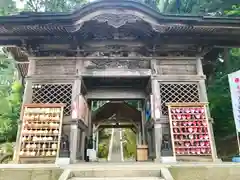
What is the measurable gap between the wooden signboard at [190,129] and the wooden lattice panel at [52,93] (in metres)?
3.32

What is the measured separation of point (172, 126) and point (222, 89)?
4272mm

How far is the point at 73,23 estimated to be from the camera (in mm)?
6070

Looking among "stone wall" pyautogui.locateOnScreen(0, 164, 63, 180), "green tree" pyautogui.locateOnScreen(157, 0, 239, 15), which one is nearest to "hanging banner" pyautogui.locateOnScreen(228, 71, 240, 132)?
"stone wall" pyautogui.locateOnScreen(0, 164, 63, 180)

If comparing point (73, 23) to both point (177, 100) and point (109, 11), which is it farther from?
point (177, 100)

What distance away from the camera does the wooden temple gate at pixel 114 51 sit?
19.8 feet

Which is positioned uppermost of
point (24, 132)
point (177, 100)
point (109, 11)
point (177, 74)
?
point (109, 11)

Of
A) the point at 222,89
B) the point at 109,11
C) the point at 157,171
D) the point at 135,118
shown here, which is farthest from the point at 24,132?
the point at 222,89

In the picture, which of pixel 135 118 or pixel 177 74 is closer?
pixel 177 74

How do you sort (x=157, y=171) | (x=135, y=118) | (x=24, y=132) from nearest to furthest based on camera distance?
(x=157, y=171)
(x=24, y=132)
(x=135, y=118)

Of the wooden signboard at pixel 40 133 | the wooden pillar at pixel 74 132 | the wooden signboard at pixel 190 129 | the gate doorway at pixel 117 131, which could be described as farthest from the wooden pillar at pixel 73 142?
the gate doorway at pixel 117 131

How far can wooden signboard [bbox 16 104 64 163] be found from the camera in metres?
5.60

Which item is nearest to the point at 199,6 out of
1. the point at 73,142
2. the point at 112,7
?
the point at 112,7

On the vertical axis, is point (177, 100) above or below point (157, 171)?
above

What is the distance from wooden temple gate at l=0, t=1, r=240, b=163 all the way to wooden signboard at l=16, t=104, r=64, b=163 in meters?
0.24
